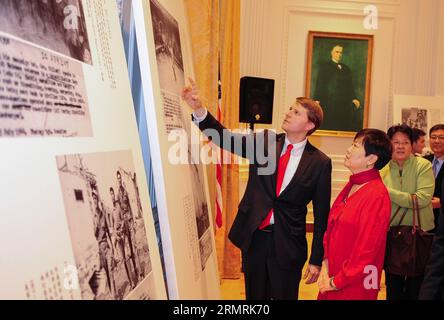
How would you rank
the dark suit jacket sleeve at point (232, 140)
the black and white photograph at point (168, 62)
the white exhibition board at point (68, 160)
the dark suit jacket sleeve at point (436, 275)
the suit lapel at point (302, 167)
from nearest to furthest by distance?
the white exhibition board at point (68, 160) < the dark suit jacket sleeve at point (436, 275) < the black and white photograph at point (168, 62) < the suit lapel at point (302, 167) < the dark suit jacket sleeve at point (232, 140)

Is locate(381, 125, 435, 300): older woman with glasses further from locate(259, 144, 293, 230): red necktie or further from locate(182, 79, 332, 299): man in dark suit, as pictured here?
locate(259, 144, 293, 230): red necktie

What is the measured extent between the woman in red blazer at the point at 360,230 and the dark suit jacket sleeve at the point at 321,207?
0.16 m

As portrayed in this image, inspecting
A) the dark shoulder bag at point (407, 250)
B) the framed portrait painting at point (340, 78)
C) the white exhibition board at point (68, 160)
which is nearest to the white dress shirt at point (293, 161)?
the dark shoulder bag at point (407, 250)

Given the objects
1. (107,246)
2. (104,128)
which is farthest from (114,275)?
(104,128)

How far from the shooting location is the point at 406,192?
3.42 metres

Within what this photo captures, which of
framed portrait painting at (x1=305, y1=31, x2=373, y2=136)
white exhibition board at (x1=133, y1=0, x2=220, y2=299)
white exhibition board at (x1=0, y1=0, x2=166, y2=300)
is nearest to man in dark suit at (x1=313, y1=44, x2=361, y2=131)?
framed portrait painting at (x1=305, y1=31, x2=373, y2=136)

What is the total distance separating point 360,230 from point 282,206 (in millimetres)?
547

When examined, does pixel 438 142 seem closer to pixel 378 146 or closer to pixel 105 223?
pixel 378 146

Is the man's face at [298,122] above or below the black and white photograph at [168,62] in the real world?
below

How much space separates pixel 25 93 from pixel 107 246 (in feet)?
1.56

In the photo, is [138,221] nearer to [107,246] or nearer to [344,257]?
[107,246]

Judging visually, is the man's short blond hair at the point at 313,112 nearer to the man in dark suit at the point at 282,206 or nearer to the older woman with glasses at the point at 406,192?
the man in dark suit at the point at 282,206

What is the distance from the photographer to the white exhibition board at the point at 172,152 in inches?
70.8
